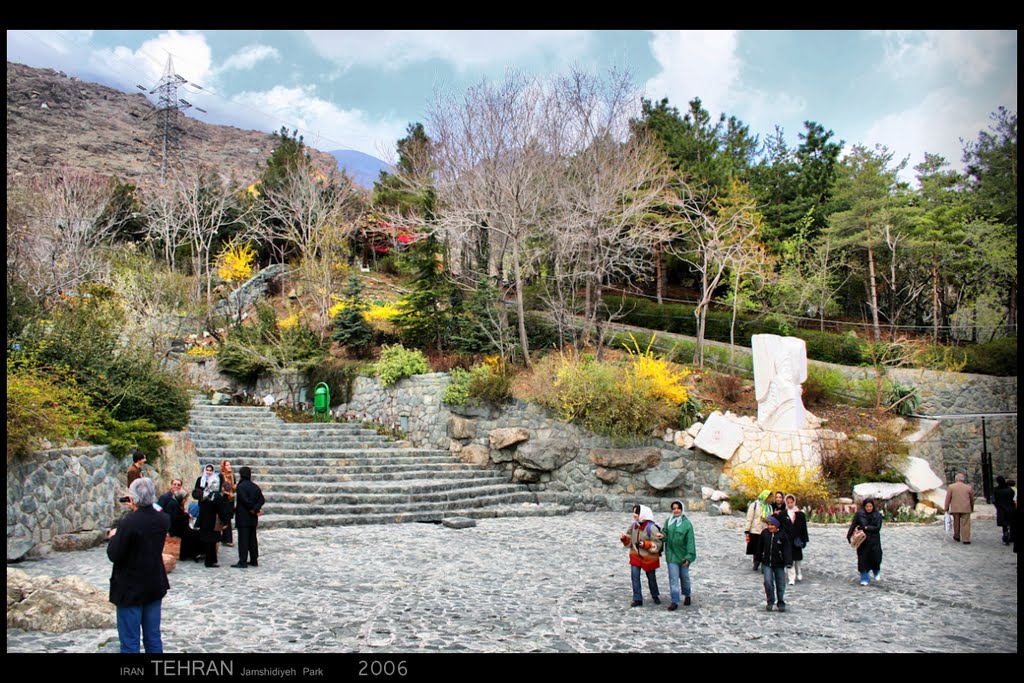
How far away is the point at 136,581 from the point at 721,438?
44.1 feet

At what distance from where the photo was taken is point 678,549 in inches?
325

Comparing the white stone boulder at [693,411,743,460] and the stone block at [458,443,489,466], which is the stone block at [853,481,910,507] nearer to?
the white stone boulder at [693,411,743,460]

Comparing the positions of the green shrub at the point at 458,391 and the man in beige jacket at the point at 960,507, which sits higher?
the green shrub at the point at 458,391

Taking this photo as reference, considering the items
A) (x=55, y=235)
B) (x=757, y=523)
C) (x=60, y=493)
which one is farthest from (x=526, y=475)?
(x=55, y=235)

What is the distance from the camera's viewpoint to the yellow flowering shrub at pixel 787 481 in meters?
15.1

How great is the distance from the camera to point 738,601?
872 centimetres

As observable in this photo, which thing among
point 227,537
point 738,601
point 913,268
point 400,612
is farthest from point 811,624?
point 913,268

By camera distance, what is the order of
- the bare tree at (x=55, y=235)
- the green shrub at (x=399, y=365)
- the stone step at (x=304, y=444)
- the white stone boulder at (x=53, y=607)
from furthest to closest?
the green shrub at (x=399, y=365)
the bare tree at (x=55, y=235)
the stone step at (x=304, y=444)
the white stone boulder at (x=53, y=607)

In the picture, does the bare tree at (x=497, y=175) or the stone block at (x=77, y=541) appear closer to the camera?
the stone block at (x=77, y=541)

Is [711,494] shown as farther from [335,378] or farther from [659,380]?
[335,378]

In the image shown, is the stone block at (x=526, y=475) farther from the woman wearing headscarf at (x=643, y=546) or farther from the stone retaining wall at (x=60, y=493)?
the woman wearing headscarf at (x=643, y=546)

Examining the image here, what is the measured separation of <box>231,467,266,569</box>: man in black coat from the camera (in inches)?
380

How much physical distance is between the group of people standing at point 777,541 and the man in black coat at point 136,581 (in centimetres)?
592
